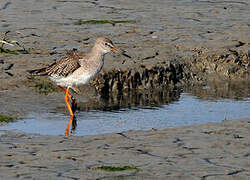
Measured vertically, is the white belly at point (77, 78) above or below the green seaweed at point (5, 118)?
above

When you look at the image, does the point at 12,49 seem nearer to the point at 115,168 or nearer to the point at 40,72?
the point at 40,72

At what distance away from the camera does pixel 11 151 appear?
743 cm

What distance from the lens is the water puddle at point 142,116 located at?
8953 mm

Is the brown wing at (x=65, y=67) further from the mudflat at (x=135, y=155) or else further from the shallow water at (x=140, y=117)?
the mudflat at (x=135, y=155)

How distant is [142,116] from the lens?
9.73m

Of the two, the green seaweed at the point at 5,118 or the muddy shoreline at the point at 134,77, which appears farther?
the green seaweed at the point at 5,118

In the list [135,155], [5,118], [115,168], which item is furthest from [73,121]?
[115,168]

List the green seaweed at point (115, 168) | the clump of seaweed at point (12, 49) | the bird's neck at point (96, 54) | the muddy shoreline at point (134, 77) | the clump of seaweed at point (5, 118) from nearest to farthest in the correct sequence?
1. the green seaweed at point (115, 168)
2. the muddy shoreline at point (134, 77)
3. the clump of seaweed at point (5, 118)
4. the bird's neck at point (96, 54)
5. the clump of seaweed at point (12, 49)

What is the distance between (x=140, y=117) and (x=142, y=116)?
8 cm

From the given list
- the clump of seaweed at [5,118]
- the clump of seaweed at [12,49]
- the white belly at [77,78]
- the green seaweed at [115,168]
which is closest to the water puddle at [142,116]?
the clump of seaweed at [5,118]

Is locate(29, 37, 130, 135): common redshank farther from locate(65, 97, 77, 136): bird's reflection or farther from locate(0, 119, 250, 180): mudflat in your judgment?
locate(0, 119, 250, 180): mudflat

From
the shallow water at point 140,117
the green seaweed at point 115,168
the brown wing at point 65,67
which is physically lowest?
the green seaweed at point 115,168

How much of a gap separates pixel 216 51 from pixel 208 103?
233 cm

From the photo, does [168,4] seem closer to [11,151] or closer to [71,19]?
[71,19]
